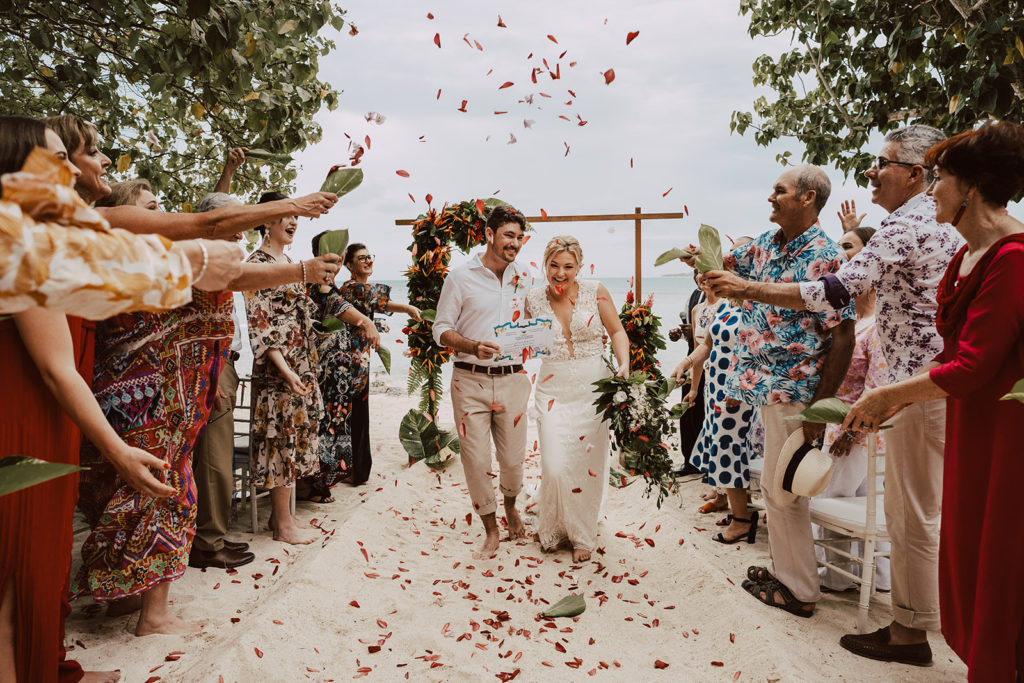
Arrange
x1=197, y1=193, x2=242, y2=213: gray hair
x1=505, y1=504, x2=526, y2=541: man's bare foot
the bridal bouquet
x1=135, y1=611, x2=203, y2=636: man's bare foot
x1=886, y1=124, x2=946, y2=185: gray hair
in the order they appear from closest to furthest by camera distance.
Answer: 1. x1=886, y1=124, x2=946, y2=185: gray hair
2. x1=135, y1=611, x2=203, y2=636: man's bare foot
3. x1=197, y1=193, x2=242, y2=213: gray hair
4. the bridal bouquet
5. x1=505, y1=504, x2=526, y2=541: man's bare foot

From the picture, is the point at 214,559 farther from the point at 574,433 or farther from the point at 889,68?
the point at 889,68

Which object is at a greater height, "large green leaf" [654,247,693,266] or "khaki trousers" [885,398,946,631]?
"large green leaf" [654,247,693,266]

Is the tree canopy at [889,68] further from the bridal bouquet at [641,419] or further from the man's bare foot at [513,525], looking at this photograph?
the man's bare foot at [513,525]

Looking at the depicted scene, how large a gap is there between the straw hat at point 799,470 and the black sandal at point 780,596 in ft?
1.95

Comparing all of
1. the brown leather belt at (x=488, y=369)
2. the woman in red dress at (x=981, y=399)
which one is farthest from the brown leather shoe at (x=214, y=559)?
the woman in red dress at (x=981, y=399)

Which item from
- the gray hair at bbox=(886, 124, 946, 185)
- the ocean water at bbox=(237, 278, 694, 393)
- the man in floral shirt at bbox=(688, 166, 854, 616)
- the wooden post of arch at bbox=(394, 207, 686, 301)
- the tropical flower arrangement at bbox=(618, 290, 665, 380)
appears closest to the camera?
the gray hair at bbox=(886, 124, 946, 185)

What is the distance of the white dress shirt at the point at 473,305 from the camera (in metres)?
4.52

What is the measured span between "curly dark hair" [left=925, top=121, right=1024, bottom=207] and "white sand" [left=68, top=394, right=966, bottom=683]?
2270mm

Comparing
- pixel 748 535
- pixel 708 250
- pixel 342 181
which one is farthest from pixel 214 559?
pixel 748 535

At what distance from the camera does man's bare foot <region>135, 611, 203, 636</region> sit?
3152 millimetres

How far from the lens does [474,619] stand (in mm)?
3533

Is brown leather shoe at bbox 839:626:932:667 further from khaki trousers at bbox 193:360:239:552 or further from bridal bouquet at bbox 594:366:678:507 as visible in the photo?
khaki trousers at bbox 193:360:239:552

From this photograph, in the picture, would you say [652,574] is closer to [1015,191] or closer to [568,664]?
[568,664]

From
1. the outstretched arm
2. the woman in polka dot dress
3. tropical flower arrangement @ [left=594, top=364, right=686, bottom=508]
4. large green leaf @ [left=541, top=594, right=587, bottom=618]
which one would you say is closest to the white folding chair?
tropical flower arrangement @ [left=594, top=364, right=686, bottom=508]
